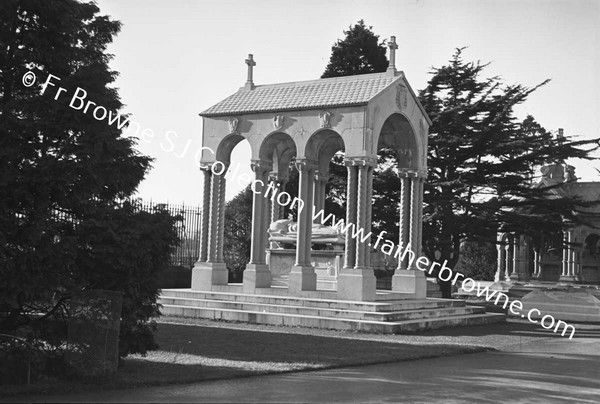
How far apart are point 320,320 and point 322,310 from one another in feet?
2.03

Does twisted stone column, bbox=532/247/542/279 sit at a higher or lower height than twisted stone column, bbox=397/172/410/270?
lower

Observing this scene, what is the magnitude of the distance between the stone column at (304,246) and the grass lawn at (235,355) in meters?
3.40

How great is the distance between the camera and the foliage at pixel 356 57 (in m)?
40.8

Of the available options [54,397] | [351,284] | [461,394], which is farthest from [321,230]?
[54,397]

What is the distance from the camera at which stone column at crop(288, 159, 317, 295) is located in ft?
69.3

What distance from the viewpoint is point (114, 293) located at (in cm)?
1005

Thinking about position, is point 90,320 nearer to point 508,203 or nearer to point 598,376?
point 598,376

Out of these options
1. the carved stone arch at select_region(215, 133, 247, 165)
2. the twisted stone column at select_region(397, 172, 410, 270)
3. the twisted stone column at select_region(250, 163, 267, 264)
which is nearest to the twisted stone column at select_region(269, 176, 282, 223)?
the carved stone arch at select_region(215, 133, 247, 165)

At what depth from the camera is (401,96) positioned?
21953mm

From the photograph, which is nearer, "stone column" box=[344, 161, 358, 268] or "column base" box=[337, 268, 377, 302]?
"column base" box=[337, 268, 377, 302]

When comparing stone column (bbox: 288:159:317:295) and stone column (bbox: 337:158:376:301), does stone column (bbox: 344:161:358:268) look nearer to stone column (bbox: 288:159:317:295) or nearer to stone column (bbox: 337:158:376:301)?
stone column (bbox: 337:158:376:301)

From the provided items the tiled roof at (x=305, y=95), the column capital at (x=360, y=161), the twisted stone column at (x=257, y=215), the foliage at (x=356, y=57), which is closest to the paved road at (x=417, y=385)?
the column capital at (x=360, y=161)

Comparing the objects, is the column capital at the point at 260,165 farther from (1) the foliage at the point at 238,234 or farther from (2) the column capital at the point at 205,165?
(1) the foliage at the point at 238,234

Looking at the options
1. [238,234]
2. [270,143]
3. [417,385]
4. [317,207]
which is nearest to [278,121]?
[270,143]
